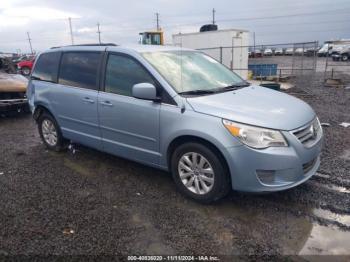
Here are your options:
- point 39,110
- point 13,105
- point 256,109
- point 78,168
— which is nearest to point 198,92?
point 256,109

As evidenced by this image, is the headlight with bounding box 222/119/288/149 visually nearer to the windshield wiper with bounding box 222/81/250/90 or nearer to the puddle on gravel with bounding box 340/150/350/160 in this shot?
the windshield wiper with bounding box 222/81/250/90

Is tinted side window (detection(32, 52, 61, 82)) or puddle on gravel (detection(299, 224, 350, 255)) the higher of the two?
tinted side window (detection(32, 52, 61, 82))

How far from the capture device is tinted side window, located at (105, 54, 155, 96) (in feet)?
12.8

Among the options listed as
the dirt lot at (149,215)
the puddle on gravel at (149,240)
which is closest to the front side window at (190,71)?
the dirt lot at (149,215)

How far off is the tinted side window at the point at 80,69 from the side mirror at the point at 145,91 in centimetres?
105

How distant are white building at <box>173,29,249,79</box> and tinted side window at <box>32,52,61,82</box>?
11494mm

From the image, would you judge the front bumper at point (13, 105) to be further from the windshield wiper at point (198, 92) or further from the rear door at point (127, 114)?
the windshield wiper at point (198, 92)

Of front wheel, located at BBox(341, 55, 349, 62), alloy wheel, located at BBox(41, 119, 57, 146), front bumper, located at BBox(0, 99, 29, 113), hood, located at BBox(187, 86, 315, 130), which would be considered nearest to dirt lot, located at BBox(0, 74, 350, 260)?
alloy wheel, located at BBox(41, 119, 57, 146)

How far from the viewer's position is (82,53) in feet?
15.4

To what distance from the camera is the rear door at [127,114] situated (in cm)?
381

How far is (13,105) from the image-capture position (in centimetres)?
816

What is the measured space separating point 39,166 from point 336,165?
14.8 feet

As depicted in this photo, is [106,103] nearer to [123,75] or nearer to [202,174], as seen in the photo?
[123,75]

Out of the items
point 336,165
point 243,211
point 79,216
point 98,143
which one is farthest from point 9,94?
point 336,165
